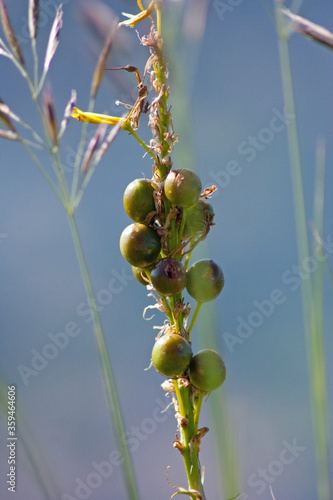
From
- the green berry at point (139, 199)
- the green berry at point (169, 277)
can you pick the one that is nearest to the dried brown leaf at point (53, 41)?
the green berry at point (139, 199)

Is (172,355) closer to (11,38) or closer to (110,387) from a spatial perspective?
(110,387)

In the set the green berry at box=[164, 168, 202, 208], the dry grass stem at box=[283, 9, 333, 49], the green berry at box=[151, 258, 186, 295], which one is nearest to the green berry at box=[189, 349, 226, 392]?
the green berry at box=[151, 258, 186, 295]

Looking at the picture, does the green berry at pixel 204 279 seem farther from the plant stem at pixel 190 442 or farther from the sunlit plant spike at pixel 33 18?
the sunlit plant spike at pixel 33 18

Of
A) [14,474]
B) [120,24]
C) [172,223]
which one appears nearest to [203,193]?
[172,223]

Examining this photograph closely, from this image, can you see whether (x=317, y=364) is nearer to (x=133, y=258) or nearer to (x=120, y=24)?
(x=133, y=258)

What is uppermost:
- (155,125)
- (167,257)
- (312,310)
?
(155,125)

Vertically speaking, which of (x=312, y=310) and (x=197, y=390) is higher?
(x=312, y=310)

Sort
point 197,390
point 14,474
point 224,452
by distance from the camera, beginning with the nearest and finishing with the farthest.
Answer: point 224,452
point 197,390
point 14,474
